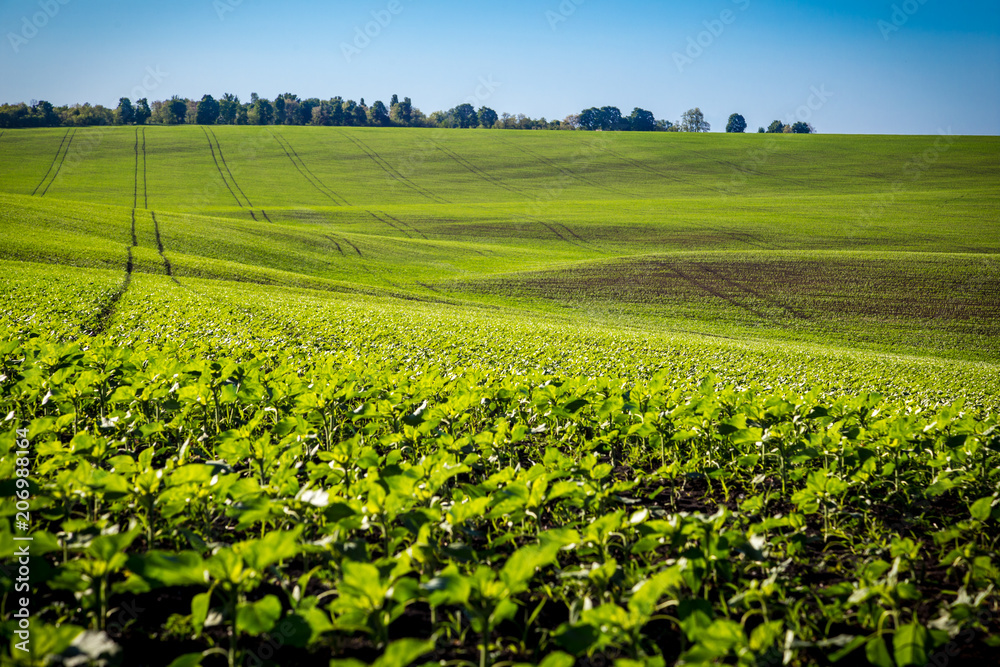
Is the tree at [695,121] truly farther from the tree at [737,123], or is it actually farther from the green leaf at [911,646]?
the green leaf at [911,646]

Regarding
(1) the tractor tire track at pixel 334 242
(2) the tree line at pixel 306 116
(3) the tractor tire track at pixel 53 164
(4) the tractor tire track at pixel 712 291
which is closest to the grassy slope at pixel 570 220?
(4) the tractor tire track at pixel 712 291

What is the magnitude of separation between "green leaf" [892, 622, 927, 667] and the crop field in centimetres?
6

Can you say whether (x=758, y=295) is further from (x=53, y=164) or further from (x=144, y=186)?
(x=53, y=164)

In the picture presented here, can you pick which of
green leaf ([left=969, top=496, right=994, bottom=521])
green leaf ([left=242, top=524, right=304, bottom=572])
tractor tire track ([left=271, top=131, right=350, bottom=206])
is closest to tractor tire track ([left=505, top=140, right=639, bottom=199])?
tractor tire track ([left=271, top=131, right=350, bottom=206])

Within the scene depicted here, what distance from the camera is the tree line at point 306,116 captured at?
411ft

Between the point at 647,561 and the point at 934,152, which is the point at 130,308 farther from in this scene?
the point at 934,152

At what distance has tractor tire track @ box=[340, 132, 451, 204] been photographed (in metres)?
84.6

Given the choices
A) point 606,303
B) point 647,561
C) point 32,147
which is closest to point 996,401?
point 647,561

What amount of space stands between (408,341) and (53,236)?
3530 cm

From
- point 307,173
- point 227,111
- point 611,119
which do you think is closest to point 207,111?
point 227,111

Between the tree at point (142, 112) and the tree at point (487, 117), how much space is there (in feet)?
296

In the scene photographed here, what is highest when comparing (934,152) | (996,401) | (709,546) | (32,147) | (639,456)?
(934,152)

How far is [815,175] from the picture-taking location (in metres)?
Result: 95.9

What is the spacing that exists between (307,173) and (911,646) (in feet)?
332
